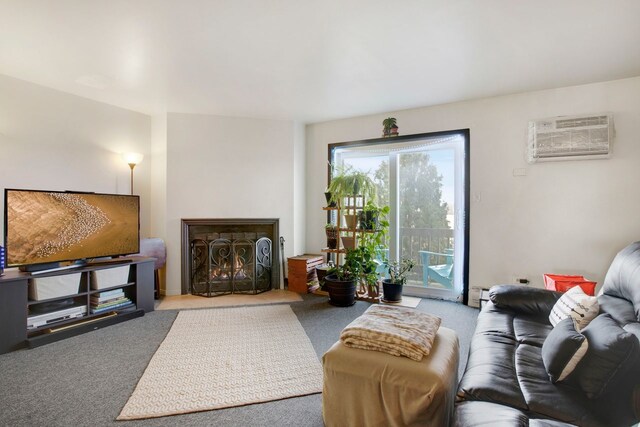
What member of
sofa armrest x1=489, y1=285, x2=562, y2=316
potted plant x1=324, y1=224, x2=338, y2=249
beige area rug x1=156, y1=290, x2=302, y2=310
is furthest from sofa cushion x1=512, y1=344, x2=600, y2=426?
beige area rug x1=156, y1=290, x2=302, y2=310

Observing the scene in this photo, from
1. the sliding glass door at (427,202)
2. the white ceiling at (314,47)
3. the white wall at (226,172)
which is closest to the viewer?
the white ceiling at (314,47)

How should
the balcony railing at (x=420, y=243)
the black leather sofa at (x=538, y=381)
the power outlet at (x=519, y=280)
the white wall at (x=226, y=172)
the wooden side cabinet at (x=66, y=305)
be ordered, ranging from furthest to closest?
the white wall at (x=226, y=172), the balcony railing at (x=420, y=243), the power outlet at (x=519, y=280), the wooden side cabinet at (x=66, y=305), the black leather sofa at (x=538, y=381)

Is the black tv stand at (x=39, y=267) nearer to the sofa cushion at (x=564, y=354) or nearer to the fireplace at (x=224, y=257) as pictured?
the fireplace at (x=224, y=257)

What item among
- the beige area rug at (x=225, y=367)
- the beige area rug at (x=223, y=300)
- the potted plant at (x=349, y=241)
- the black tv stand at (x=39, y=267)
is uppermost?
the potted plant at (x=349, y=241)

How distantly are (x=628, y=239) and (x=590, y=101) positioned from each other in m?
1.40

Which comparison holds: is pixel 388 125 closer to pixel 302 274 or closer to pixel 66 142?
pixel 302 274

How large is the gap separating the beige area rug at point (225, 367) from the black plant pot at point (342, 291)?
2.10 feet

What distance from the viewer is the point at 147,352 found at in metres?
2.50

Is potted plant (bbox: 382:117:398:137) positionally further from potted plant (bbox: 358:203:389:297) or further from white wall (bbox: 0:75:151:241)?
white wall (bbox: 0:75:151:241)

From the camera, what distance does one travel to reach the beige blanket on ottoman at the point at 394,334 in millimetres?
1502

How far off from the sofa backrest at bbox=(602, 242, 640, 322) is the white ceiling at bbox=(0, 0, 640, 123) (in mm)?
1568

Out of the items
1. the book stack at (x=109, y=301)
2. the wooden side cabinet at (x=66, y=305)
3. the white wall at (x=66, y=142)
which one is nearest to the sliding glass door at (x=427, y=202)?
the white wall at (x=66, y=142)

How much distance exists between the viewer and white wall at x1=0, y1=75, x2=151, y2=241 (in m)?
3.07

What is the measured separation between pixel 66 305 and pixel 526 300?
12.8 ft
